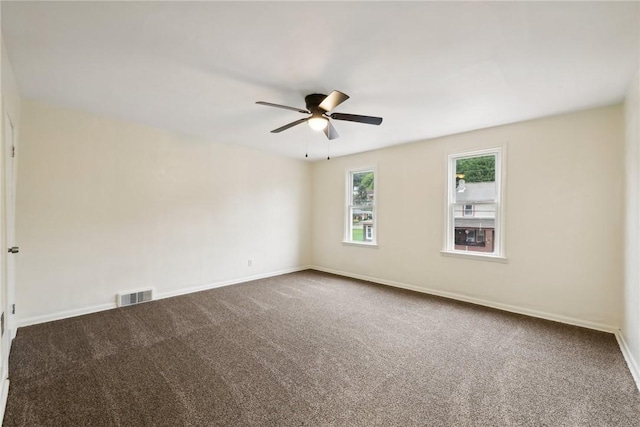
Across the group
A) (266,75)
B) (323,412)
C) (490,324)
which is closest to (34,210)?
(266,75)

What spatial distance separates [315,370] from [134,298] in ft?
9.88

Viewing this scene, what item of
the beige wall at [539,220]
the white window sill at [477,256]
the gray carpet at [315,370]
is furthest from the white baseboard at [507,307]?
the white window sill at [477,256]

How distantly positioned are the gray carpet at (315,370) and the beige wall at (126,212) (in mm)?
574

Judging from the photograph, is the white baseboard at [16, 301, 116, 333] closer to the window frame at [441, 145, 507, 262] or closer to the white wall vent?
the white wall vent

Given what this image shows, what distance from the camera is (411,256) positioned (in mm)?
4711

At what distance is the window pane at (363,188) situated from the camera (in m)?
5.45

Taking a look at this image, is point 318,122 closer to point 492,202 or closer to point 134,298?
point 492,202

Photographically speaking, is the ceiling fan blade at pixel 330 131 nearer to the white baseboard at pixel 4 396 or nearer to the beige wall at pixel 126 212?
the beige wall at pixel 126 212

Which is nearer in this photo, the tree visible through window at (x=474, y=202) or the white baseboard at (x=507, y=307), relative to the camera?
the white baseboard at (x=507, y=307)

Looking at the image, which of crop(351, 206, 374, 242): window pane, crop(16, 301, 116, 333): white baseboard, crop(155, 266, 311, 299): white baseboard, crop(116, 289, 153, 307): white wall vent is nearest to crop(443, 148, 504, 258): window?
crop(351, 206, 374, 242): window pane

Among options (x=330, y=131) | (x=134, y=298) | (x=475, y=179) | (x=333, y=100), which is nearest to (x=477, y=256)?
(x=475, y=179)

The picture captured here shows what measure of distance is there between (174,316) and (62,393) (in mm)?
1477

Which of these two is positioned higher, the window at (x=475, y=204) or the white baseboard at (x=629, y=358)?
the window at (x=475, y=204)

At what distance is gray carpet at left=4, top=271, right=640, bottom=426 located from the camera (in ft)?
5.86
